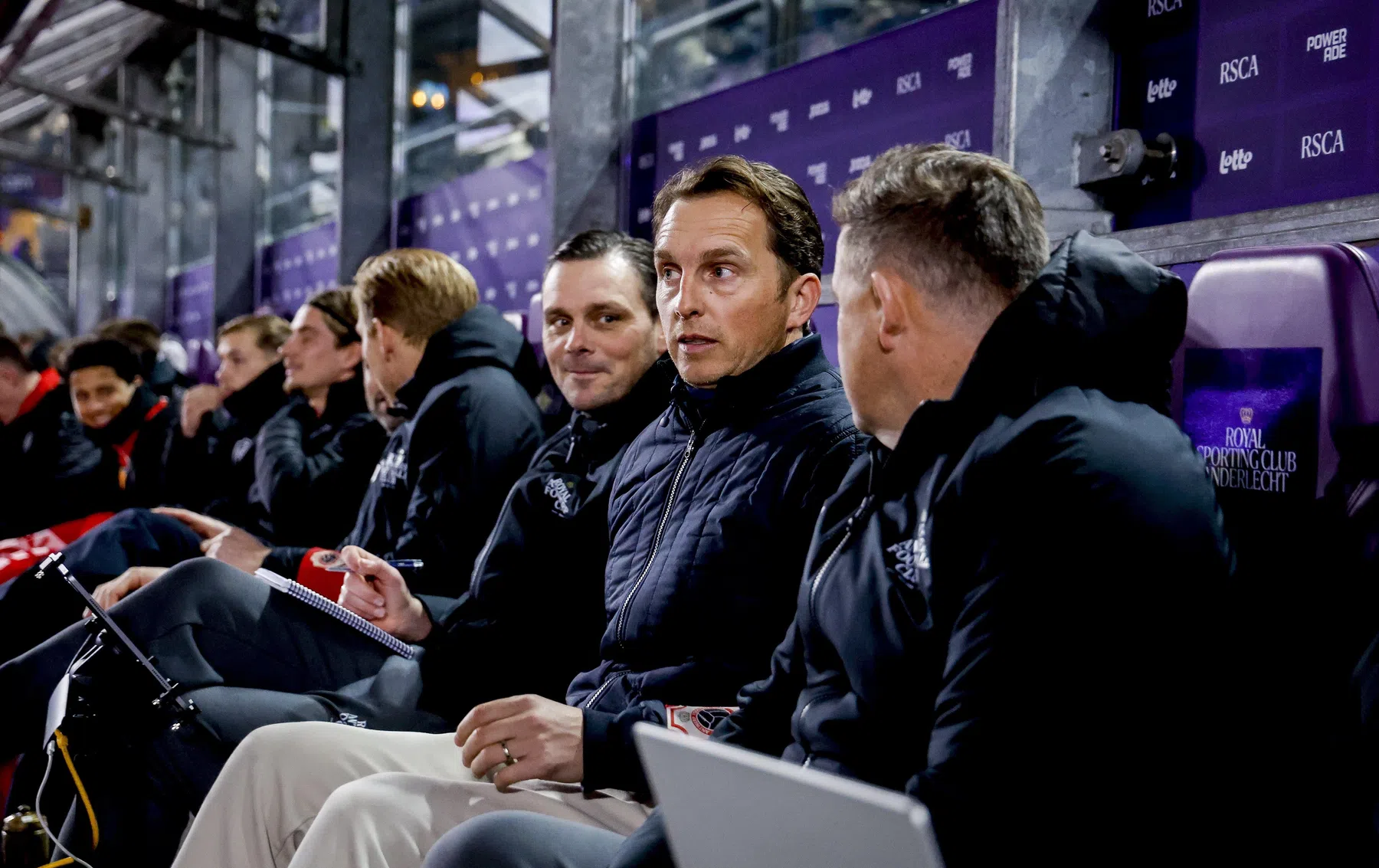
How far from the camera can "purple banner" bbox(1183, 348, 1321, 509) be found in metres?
1.35

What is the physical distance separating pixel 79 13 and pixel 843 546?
898 centimetres

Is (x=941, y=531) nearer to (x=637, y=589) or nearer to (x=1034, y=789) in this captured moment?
(x=1034, y=789)

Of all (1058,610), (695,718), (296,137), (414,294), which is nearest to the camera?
(1058,610)

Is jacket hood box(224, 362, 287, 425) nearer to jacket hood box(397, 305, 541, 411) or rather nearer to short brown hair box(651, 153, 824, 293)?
jacket hood box(397, 305, 541, 411)

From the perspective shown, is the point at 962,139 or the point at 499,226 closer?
the point at 962,139

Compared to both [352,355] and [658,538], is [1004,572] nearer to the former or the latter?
[658,538]

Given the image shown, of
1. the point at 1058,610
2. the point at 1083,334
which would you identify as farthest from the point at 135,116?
the point at 1058,610

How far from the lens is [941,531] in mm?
1072

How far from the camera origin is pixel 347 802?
1466 millimetres

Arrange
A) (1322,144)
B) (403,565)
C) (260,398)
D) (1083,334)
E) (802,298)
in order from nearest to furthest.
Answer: (1083,334)
(802,298)
(1322,144)
(403,565)
(260,398)

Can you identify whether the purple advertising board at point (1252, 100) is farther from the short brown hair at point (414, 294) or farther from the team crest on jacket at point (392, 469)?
the team crest on jacket at point (392, 469)

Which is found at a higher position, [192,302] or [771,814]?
[192,302]

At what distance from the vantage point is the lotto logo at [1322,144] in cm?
204

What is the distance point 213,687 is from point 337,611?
24 centimetres
